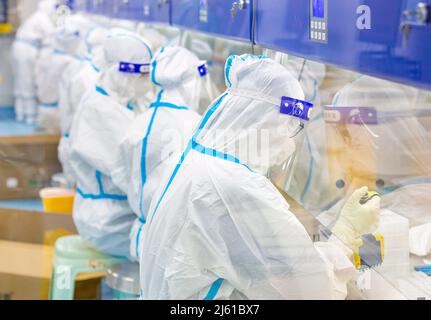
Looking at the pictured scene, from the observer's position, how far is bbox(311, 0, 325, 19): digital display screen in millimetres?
1686

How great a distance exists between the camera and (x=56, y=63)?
18.4ft

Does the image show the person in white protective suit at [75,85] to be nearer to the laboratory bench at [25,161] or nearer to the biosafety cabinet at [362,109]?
the laboratory bench at [25,161]

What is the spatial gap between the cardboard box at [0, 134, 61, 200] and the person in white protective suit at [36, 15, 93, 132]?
0.80 ft

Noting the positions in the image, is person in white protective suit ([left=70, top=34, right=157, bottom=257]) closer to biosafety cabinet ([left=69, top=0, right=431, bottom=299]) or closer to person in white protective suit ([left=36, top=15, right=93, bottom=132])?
biosafety cabinet ([left=69, top=0, right=431, bottom=299])

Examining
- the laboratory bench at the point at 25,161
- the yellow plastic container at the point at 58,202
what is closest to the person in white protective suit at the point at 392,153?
the yellow plastic container at the point at 58,202

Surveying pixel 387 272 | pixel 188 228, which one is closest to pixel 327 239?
pixel 387 272

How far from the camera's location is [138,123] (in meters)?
2.69

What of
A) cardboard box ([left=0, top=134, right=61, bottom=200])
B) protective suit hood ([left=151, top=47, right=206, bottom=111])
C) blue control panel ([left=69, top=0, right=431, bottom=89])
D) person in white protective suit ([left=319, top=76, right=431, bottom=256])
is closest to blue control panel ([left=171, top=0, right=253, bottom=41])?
blue control panel ([left=69, top=0, right=431, bottom=89])

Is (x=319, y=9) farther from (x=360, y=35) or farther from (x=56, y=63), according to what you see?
(x=56, y=63)

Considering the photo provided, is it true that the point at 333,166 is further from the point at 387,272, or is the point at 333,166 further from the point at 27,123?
the point at 27,123

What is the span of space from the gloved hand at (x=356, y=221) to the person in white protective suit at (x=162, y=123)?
0.79 metres

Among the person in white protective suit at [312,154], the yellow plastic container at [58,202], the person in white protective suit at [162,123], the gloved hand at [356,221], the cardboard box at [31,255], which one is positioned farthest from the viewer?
the yellow plastic container at [58,202]

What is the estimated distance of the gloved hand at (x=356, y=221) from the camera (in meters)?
1.80
